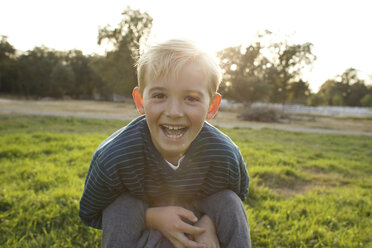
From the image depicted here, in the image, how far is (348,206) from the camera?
310 cm

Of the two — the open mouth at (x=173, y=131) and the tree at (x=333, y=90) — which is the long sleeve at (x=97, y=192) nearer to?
the open mouth at (x=173, y=131)

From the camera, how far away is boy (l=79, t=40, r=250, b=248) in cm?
146

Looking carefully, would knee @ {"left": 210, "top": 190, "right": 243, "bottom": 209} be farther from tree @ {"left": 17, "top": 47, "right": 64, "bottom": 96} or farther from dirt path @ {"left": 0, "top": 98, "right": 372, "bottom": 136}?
tree @ {"left": 17, "top": 47, "right": 64, "bottom": 96}

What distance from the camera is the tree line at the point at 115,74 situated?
20.8m

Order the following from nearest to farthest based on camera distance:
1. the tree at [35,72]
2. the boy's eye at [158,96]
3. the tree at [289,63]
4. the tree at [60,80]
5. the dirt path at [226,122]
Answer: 1. the boy's eye at [158,96]
2. the dirt path at [226,122]
3. the tree at [289,63]
4. the tree at [35,72]
5. the tree at [60,80]

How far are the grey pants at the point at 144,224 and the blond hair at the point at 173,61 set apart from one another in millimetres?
761

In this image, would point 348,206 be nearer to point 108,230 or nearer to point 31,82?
point 108,230

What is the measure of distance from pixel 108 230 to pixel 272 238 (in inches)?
62.5

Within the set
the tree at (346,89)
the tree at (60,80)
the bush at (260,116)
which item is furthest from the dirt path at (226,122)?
the tree at (346,89)

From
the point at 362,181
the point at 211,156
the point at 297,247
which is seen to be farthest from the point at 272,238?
the point at 362,181

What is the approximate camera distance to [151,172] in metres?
1.63

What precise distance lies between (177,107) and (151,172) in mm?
512

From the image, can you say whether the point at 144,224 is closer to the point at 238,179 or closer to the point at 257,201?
the point at 238,179

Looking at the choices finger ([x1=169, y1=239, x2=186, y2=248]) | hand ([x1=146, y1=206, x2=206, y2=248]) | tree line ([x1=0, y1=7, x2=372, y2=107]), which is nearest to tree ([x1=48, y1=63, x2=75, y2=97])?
tree line ([x1=0, y1=7, x2=372, y2=107])
